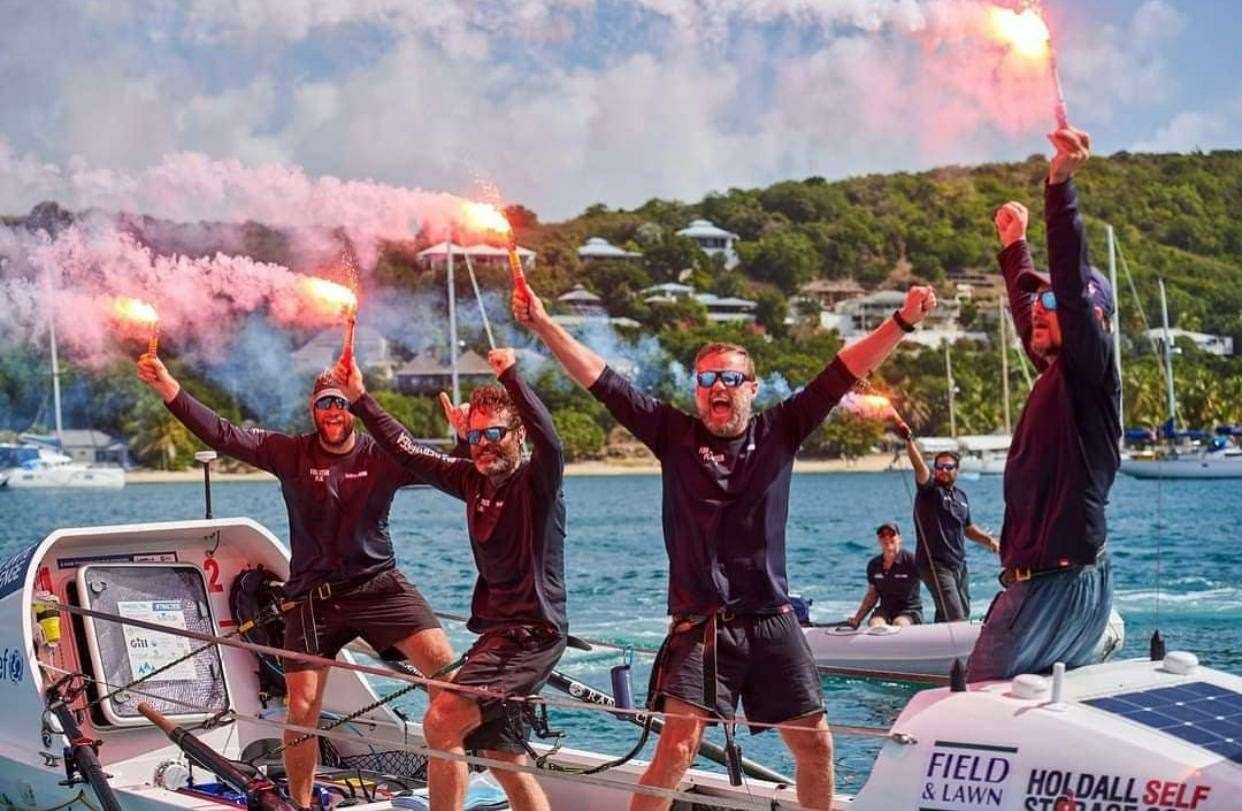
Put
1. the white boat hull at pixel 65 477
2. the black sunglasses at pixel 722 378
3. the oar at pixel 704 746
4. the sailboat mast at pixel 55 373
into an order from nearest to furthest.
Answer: the black sunglasses at pixel 722 378
the oar at pixel 704 746
the sailboat mast at pixel 55 373
the white boat hull at pixel 65 477

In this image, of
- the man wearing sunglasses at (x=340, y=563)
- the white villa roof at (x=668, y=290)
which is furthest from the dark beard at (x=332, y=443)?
the white villa roof at (x=668, y=290)

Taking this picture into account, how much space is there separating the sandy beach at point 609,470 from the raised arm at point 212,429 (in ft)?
226

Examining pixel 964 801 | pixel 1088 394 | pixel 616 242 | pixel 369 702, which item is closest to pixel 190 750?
pixel 369 702

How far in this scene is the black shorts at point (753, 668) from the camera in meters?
6.10

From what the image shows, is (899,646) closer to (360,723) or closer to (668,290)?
(360,723)

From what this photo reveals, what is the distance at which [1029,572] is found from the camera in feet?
18.3

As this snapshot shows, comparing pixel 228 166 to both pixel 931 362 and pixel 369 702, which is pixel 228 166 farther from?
pixel 931 362

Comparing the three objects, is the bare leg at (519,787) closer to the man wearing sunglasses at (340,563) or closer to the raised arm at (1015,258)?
the man wearing sunglasses at (340,563)

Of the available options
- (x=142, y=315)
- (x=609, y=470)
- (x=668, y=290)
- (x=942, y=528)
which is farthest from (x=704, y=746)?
(x=668, y=290)

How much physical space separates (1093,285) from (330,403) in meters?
3.90

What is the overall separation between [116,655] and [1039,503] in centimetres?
562

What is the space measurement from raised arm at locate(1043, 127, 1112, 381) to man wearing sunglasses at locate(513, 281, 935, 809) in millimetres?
767

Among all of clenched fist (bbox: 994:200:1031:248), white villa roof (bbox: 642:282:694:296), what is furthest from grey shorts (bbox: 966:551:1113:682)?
white villa roof (bbox: 642:282:694:296)

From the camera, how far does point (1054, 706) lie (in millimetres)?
5289
